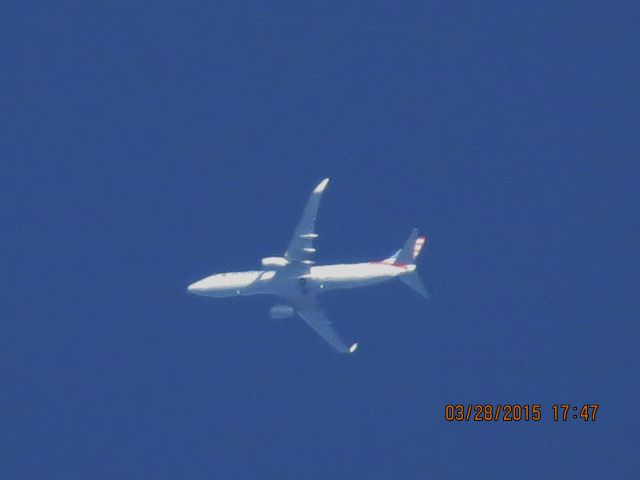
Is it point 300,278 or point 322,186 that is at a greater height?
point 322,186

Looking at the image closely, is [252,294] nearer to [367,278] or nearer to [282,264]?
[282,264]

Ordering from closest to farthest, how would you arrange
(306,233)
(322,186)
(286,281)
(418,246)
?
(322,186), (306,233), (286,281), (418,246)

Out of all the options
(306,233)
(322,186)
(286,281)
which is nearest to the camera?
(322,186)

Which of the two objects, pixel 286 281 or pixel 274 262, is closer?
pixel 274 262

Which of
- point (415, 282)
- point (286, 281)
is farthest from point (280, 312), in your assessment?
point (415, 282)

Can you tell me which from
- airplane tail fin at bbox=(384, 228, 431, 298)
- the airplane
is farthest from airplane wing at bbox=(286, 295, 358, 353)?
airplane tail fin at bbox=(384, 228, 431, 298)

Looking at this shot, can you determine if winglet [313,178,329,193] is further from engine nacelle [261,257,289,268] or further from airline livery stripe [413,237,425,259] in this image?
airline livery stripe [413,237,425,259]

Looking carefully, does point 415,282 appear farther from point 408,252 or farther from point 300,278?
point 300,278

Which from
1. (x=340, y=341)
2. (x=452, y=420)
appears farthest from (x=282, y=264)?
(x=452, y=420)
